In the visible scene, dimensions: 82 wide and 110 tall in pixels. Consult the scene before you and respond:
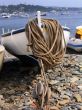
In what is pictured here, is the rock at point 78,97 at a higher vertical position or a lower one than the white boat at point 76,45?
higher

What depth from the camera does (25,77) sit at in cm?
1333

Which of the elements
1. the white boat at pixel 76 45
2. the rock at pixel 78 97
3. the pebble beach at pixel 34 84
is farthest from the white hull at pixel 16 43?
the white boat at pixel 76 45

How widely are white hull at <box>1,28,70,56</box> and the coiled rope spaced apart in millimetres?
399

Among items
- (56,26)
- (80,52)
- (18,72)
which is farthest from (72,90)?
(80,52)

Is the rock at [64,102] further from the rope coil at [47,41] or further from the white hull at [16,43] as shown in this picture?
the white hull at [16,43]

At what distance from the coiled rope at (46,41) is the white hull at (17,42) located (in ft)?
1.31

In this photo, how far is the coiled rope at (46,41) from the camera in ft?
38.2

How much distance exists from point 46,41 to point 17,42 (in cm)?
112

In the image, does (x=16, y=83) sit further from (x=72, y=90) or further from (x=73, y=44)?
(x=73, y=44)

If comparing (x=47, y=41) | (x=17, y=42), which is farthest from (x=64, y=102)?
(x=17, y=42)

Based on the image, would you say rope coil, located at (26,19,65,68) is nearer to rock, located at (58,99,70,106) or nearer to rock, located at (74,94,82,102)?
rock, located at (74,94,82,102)

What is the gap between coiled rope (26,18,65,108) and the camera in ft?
Result: 38.2

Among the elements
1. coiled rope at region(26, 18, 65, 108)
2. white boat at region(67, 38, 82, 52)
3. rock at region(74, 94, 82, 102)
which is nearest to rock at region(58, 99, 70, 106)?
rock at region(74, 94, 82, 102)

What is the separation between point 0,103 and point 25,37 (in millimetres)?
2289
